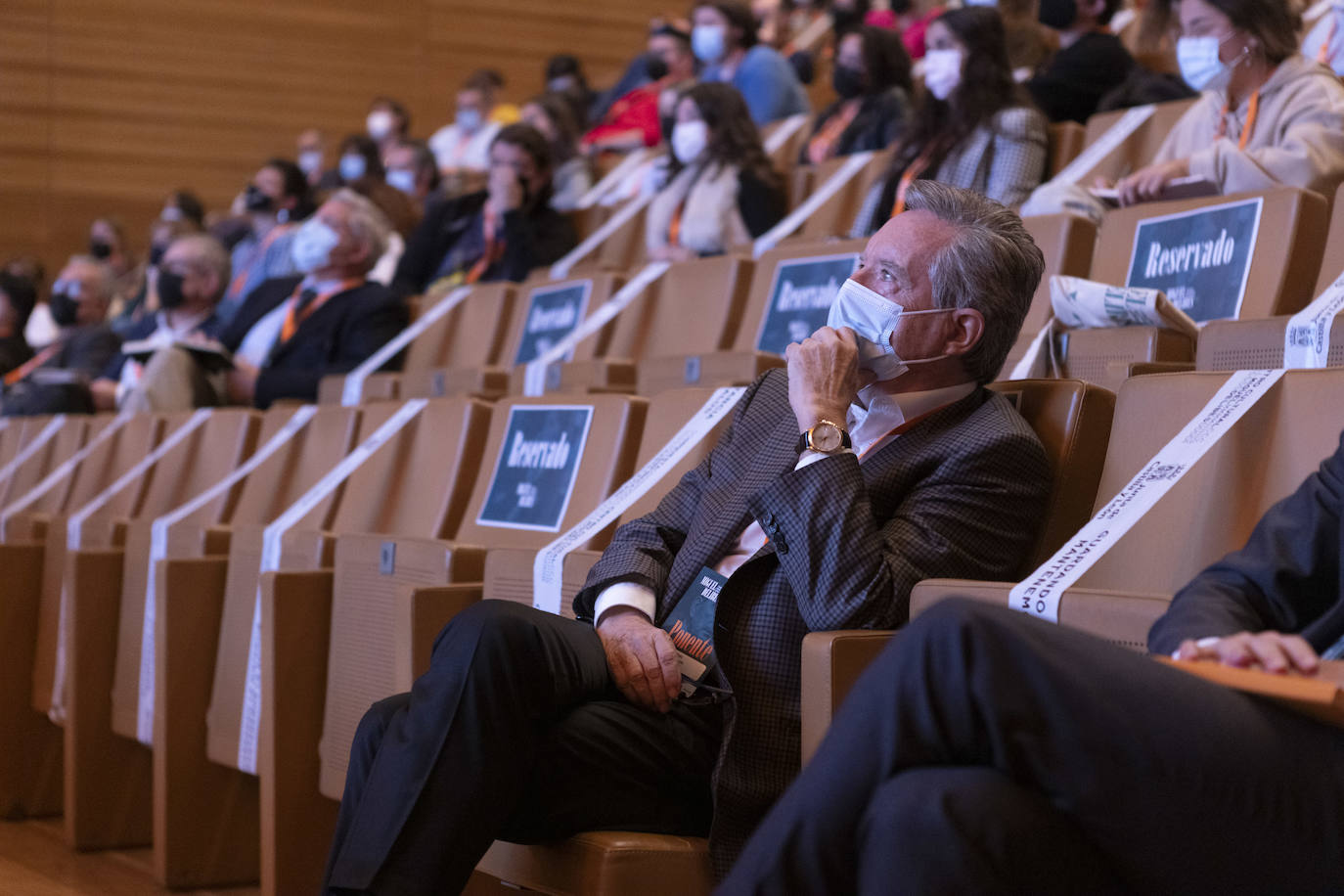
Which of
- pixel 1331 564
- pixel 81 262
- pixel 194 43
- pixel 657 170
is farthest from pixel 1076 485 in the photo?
pixel 194 43

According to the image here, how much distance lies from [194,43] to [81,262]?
4.23 feet

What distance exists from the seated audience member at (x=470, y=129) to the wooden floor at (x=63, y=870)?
9.93 ft

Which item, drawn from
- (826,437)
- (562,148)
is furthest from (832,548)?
(562,148)

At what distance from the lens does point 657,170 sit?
288cm

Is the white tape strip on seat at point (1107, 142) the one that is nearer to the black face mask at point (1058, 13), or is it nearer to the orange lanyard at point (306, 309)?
the black face mask at point (1058, 13)

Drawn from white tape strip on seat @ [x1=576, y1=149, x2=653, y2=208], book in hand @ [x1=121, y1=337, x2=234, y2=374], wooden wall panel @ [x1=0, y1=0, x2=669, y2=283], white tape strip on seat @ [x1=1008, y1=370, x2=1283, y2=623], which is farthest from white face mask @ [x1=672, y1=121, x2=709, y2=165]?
wooden wall panel @ [x1=0, y1=0, x2=669, y2=283]

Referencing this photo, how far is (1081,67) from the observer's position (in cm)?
242

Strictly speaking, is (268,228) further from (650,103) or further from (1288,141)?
(1288,141)

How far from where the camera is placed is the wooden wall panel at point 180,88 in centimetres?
480

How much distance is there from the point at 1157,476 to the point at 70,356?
321cm

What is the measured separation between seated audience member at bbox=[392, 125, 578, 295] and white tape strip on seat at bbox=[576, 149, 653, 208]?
29cm

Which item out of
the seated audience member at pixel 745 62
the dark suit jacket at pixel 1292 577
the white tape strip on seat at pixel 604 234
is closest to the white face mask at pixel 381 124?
the seated audience member at pixel 745 62

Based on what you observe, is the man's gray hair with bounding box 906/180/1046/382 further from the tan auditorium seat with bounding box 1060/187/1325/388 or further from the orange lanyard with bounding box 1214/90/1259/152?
the orange lanyard with bounding box 1214/90/1259/152

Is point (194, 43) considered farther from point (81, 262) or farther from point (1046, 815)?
point (1046, 815)
